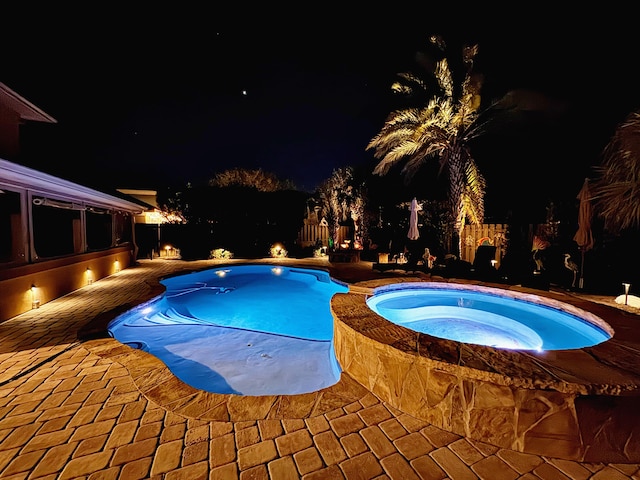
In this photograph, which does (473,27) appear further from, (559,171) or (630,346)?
(630,346)

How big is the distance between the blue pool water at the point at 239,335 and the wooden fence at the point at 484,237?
6.76 m

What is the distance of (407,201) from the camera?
57.3ft

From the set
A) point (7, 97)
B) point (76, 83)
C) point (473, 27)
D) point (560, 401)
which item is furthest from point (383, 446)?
point (76, 83)

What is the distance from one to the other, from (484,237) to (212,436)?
12.2 metres

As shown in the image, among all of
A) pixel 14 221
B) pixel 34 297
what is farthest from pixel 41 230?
pixel 34 297

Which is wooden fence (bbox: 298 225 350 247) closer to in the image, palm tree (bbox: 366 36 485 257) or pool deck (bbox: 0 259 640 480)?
palm tree (bbox: 366 36 485 257)

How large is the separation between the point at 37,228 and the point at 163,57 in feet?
30.3

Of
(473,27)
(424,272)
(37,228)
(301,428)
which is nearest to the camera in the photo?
(301,428)

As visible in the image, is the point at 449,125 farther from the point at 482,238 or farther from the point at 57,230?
the point at 57,230

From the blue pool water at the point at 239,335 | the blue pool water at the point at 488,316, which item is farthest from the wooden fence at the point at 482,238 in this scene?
the blue pool water at the point at 239,335

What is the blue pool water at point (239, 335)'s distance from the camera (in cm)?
403

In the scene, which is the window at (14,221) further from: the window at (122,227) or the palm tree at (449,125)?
the palm tree at (449,125)

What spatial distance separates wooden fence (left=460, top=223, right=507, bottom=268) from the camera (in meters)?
11.1

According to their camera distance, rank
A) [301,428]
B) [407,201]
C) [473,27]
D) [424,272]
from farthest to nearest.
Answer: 1. [407,201]
2. [424,272]
3. [473,27]
4. [301,428]
